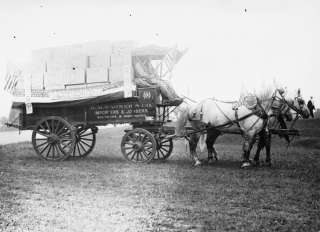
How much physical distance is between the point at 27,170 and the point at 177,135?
12.3 feet

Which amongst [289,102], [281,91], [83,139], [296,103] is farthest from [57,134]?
[296,103]

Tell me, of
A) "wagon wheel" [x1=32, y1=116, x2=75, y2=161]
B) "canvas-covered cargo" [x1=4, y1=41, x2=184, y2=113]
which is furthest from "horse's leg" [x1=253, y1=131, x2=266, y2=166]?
"wagon wheel" [x1=32, y1=116, x2=75, y2=161]

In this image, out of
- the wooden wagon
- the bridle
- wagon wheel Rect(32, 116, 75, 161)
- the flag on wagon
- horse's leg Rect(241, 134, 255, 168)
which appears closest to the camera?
horse's leg Rect(241, 134, 255, 168)

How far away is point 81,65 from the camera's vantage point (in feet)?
32.1

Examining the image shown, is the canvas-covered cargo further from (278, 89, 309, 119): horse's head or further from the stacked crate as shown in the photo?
(278, 89, 309, 119): horse's head

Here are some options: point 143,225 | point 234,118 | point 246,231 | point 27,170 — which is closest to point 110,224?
point 143,225

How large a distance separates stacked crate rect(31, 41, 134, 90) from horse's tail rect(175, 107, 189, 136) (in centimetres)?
167

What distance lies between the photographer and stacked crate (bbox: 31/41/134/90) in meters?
9.39

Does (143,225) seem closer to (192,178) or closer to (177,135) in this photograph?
(192,178)

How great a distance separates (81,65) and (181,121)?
124 inches

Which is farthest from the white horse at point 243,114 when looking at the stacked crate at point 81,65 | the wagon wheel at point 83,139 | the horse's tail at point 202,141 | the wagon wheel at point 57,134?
the wagon wheel at point 57,134

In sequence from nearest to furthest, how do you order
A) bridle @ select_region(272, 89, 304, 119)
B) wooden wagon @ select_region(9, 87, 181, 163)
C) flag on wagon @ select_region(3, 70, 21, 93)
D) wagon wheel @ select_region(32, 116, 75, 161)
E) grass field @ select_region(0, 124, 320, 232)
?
grass field @ select_region(0, 124, 320, 232) → bridle @ select_region(272, 89, 304, 119) → wooden wagon @ select_region(9, 87, 181, 163) → wagon wheel @ select_region(32, 116, 75, 161) → flag on wagon @ select_region(3, 70, 21, 93)

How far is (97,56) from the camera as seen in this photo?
380 inches

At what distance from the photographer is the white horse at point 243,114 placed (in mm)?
8812
